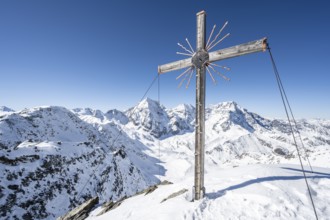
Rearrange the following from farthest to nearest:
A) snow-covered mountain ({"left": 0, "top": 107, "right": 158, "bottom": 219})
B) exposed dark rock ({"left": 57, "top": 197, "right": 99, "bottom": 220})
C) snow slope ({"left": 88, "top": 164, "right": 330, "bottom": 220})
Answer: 1. snow-covered mountain ({"left": 0, "top": 107, "right": 158, "bottom": 219})
2. exposed dark rock ({"left": 57, "top": 197, "right": 99, "bottom": 220})
3. snow slope ({"left": 88, "top": 164, "right": 330, "bottom": 220})

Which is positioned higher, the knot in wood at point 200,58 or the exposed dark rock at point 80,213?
the knot in wood at point 200,58

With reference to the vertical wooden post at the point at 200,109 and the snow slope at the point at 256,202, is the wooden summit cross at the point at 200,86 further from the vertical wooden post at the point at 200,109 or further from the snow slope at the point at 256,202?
the snow slope at the point at 256,202

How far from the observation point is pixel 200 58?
28.7 feet

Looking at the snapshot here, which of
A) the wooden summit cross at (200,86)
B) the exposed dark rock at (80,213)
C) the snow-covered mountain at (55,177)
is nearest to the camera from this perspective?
the wooden summit cross at (200,86)

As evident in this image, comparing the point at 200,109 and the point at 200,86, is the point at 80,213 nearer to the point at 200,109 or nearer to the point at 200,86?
the point at 200,109

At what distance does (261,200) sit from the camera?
7.60 m

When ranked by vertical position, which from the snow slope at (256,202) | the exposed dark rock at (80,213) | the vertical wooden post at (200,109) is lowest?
the exposed dark rock at (80,213)

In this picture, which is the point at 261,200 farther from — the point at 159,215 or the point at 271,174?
the point at 159,215

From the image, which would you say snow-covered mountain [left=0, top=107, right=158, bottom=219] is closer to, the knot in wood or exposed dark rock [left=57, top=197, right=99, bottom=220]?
the knot in wood

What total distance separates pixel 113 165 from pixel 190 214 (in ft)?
135

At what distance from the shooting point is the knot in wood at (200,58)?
340 inches

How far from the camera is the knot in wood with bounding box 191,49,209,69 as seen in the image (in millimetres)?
8625

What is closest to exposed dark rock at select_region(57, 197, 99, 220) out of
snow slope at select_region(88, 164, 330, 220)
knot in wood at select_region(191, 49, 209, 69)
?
snow slope at select_region(88, 164, 330, 220)

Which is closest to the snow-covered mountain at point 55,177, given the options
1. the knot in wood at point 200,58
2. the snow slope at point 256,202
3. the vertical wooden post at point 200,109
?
the vertical wooden post at point 200,109
